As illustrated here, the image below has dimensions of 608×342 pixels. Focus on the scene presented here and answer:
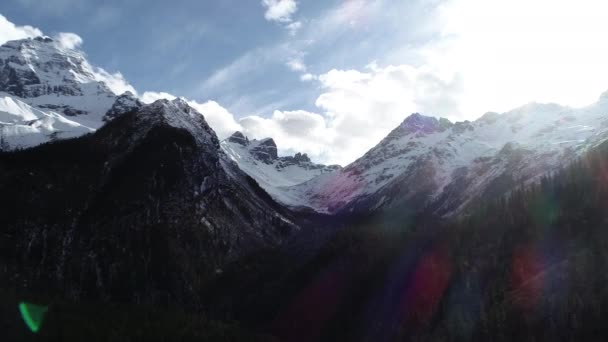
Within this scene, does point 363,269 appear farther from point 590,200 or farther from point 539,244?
point 590,200

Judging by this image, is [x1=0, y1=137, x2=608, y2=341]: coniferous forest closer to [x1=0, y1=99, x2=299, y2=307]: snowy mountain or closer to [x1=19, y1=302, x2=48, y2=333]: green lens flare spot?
[x1=19, y1=302, x2=48, y2=333]: green lens flare spot

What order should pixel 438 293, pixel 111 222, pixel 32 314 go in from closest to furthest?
pixel 32 314 → pixel 438 293 → pixel 111 222

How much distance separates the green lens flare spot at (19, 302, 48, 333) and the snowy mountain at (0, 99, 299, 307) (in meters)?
21.2

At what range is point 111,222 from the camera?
566ft

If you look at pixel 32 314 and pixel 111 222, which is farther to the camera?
pixel 111 222

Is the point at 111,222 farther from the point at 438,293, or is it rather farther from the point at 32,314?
the point at 438,293

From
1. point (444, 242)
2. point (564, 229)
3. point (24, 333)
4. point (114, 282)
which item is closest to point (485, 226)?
point (444, 242)

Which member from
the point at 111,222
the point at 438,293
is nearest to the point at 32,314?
the point at 111,222

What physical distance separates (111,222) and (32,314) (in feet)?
189

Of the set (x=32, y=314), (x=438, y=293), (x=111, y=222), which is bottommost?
(x=438, y=293)

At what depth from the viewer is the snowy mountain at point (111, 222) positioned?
504 feet

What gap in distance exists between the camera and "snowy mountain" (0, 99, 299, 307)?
504ft

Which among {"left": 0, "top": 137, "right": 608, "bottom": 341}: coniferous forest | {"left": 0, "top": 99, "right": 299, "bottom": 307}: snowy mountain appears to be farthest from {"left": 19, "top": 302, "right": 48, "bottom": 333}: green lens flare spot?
{"left": 0, "top": 99, "right": 299, "bottom": 307}: snowy mountain

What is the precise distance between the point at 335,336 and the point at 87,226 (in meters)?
87.7
